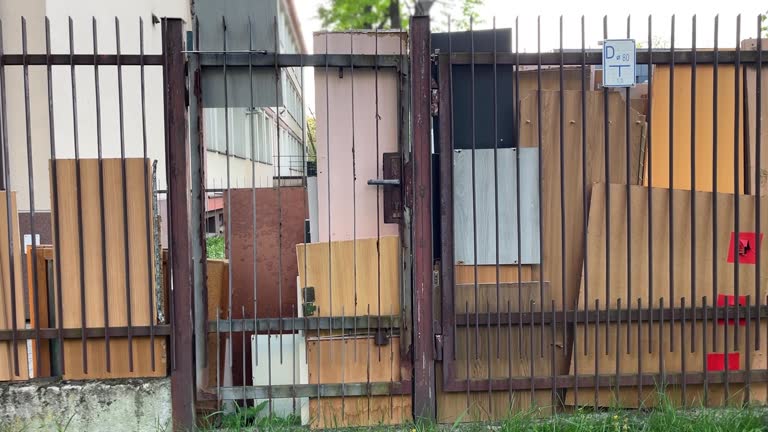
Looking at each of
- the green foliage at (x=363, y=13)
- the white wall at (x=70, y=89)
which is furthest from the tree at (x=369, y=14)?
the white wall at (x=70, y=89)

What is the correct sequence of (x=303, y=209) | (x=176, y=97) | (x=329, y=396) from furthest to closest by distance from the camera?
1. (x=303, y=209)
2. (x=329, y=396)
3. (x=176, y=97)

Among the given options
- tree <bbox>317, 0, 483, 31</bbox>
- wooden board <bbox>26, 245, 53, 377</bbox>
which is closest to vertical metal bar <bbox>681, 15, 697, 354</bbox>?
wooden board <bbox>26, 245, 53, 377</bbox>

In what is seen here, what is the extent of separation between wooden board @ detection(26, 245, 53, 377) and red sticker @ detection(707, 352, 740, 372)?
3.77 m

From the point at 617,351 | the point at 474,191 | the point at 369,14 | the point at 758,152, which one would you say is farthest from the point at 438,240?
the point at 369,14

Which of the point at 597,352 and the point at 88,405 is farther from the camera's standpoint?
the point at 597,352

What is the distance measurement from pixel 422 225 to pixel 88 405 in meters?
2.07

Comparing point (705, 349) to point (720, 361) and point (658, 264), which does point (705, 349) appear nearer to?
point (720, 361)

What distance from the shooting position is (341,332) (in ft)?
11.7

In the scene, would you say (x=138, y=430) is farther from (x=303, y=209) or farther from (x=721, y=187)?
(x=721, y=187)

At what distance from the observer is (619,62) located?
11.3 feet

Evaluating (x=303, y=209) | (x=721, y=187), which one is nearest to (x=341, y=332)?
(x=303, y=209)

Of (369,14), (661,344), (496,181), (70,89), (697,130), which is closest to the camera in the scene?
(496,181)

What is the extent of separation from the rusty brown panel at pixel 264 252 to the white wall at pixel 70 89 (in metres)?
1.85

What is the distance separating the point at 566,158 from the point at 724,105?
3.21 ft
